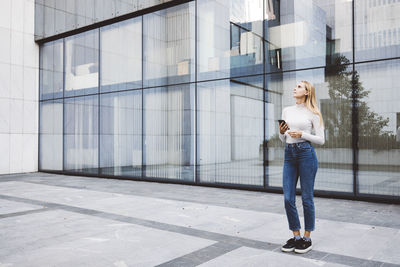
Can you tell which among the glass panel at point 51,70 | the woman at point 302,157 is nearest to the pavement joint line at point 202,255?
the woman at point 302,157

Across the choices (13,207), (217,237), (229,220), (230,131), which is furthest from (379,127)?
(13,207)

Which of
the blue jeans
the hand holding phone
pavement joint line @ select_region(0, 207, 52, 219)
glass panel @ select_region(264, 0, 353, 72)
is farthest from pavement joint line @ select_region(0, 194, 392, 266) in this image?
glass panel @ select_region(264, 0, 353, 72)

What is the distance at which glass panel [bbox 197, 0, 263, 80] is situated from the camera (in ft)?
31.6

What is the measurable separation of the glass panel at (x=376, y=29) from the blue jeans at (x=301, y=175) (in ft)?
16.0

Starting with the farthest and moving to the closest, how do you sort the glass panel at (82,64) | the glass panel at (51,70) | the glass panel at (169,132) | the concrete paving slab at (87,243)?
the glass panel at (51,70) < the glass panel at (82,64) < the glass panel at (169,132) < the concrete paving slab at (87,243)

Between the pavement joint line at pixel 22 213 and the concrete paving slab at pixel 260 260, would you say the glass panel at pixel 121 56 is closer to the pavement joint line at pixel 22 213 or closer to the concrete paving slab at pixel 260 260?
the pavement joint line at pixel 22 213

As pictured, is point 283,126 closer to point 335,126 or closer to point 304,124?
point 304,124

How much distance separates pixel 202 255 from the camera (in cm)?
423

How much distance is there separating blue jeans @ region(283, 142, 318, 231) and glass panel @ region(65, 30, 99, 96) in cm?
1060

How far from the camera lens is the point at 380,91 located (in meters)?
7.84

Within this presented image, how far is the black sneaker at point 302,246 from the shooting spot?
425 centimetres

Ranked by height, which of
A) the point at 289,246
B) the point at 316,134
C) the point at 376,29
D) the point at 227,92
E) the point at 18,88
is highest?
the point at 376,29

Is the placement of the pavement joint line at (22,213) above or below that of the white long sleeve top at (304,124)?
below

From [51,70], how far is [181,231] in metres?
12.4
